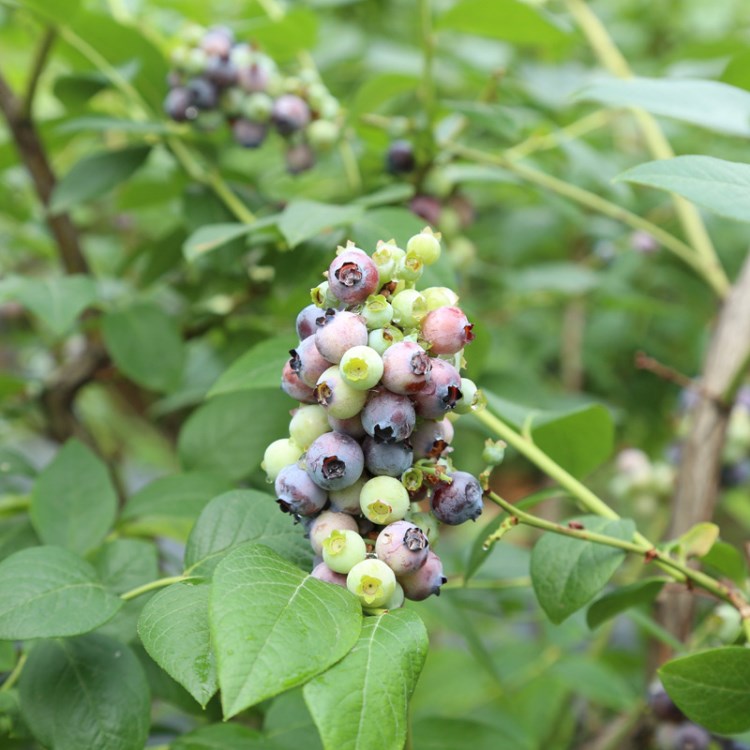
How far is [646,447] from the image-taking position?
6.16 ft

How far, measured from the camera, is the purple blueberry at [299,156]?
1088mm

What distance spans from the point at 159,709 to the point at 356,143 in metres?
0.85

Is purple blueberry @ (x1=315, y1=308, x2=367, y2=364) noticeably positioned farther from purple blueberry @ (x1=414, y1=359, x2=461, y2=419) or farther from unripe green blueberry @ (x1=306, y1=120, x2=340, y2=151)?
unripe green blueberry @ (x1=306, y1=120, x2=340, y2=151)

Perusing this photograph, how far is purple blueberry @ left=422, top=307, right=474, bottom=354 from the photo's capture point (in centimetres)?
54

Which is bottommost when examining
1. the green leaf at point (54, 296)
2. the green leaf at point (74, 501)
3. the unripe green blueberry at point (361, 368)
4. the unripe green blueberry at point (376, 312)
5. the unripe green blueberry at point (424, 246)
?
the green leaf at point (74, 501)

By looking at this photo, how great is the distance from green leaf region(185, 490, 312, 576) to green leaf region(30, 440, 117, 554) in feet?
0.72

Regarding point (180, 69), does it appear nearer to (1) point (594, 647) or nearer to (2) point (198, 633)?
(2) point (198, 633)

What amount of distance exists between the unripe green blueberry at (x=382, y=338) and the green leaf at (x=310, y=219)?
0.22 m

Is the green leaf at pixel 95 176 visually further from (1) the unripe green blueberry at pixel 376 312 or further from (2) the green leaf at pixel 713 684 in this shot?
(2) the green leaf at pixel 713 684

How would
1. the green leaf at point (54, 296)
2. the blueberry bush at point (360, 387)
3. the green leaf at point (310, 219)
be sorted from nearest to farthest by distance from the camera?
the blueberry bush at point (360, 387)
the green leaf at point (310, 219)
the green leaf at point (54, 296)

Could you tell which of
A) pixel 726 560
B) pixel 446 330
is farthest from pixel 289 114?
pixel 726 560

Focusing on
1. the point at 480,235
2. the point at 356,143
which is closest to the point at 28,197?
the point at 356,143

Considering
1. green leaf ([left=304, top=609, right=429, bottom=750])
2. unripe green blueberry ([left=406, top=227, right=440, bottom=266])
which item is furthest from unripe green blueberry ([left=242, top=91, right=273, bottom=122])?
green leaf ([left=304, top=609, right=429, bottom=750])

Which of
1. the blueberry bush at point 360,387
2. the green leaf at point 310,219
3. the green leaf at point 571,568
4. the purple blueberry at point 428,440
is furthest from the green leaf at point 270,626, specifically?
the green leaf at point 310,219
